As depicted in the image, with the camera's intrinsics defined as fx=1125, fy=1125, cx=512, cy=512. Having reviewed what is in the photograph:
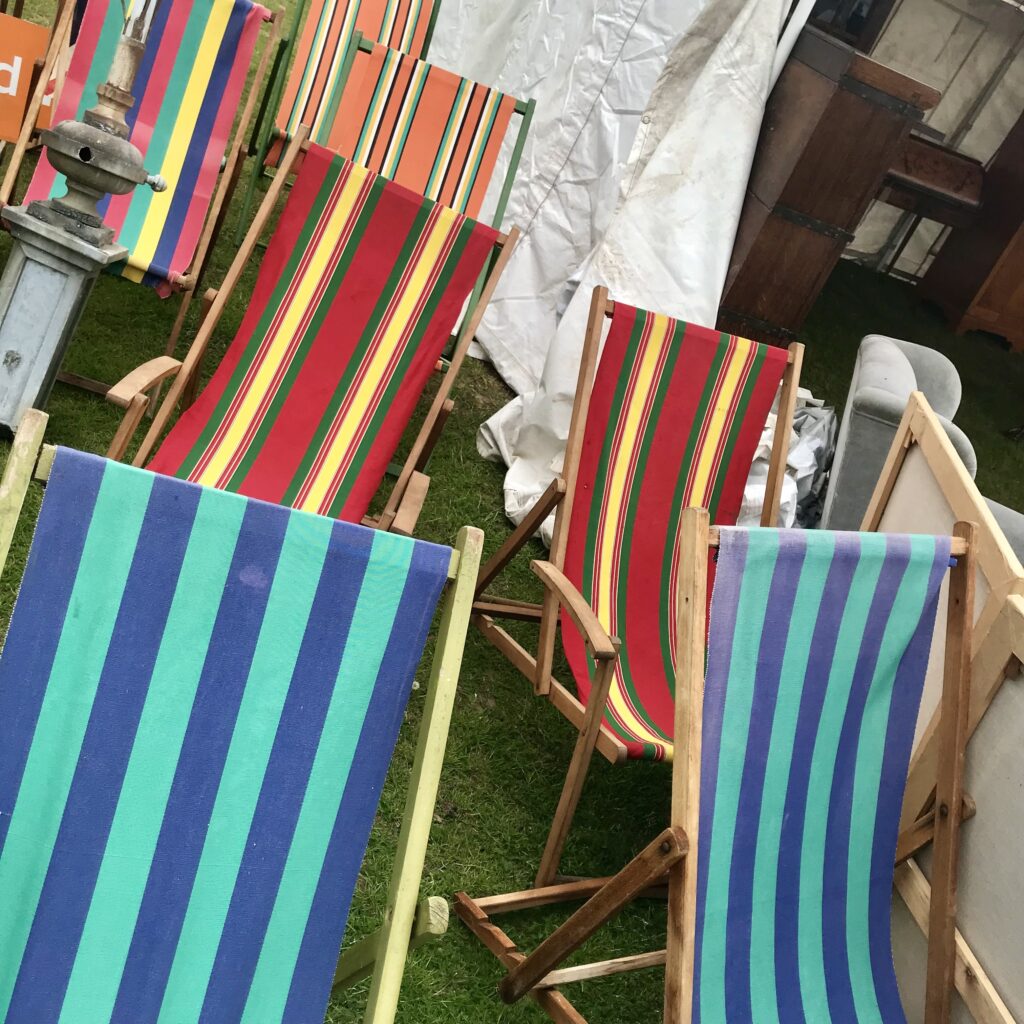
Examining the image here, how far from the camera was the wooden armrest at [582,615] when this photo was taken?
2201mm

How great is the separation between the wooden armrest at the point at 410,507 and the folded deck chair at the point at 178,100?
1.26 metres

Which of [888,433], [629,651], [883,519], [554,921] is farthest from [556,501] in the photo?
[888,433]

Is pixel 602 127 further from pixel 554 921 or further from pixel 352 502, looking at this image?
pixel 554 921

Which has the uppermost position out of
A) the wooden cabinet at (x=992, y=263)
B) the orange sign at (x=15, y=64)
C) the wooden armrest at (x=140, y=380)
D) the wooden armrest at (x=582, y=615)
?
the wooden cabinet at (x=992, y=263)

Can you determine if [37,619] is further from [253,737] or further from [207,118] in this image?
[207,118]

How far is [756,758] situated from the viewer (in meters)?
1.85

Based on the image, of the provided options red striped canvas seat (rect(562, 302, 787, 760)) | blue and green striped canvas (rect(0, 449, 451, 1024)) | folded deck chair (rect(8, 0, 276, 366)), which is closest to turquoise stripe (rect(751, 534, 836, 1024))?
blue and green striped canvas (rect(0, 449, 451, 1024))

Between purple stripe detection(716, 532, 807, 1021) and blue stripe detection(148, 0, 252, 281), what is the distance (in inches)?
87.8

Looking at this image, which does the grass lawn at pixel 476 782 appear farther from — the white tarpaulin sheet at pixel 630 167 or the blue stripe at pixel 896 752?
the blue stripe at pixel 896 752

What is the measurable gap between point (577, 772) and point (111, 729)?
1107 millimetres

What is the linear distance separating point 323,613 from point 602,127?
305cm

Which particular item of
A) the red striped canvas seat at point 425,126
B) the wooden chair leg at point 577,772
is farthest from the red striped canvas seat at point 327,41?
the wooden chair leg at point 577,772

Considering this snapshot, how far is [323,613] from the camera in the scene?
1.55m

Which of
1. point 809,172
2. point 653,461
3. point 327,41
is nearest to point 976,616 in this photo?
point 653,461
